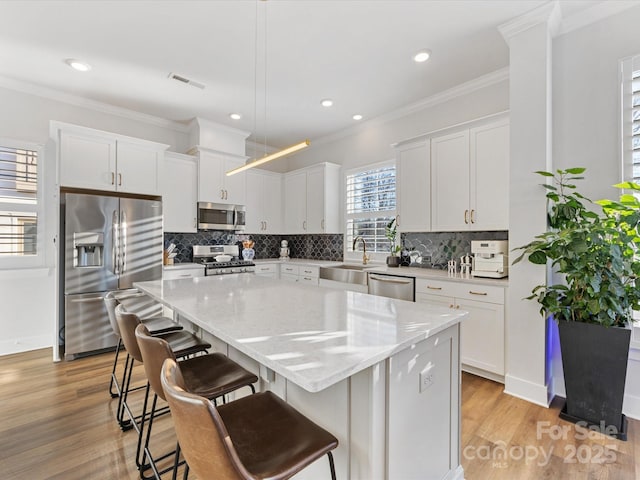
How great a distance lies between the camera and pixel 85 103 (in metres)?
3.87

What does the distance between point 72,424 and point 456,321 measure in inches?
104

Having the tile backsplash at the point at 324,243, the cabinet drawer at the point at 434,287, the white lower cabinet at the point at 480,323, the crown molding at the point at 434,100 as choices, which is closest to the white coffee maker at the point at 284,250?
the tile backsplash at the point at 324,243

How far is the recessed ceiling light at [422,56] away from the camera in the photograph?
290cm

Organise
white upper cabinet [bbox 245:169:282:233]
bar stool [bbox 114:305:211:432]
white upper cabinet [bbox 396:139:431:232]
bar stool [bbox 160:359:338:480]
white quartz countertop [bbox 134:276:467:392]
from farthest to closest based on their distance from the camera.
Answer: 1. white upper cabinet [bbox 245:169:282:233]
2. white upper cabinet [bbox 396:139:431:232]
3. bar stool [bbox 114:305:211:432]
4. white quartz countertop [bbox 134:276:467:392]
5. bar stool [bbox 160:359:338:480]

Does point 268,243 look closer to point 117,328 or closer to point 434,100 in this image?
point 434,100

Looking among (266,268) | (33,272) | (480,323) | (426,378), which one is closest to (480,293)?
(480,323)

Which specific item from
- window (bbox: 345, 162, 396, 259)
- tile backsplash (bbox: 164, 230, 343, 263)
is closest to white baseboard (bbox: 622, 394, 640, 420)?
window (bbox: 345, 162, 396, 259)

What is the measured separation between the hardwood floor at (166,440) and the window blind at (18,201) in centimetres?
165

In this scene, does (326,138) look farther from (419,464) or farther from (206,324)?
(419,464)

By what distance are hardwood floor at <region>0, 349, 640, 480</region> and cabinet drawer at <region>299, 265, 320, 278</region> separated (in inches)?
92.2

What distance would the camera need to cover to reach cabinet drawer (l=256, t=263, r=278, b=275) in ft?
16.1

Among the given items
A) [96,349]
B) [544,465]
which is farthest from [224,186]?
[544,465]

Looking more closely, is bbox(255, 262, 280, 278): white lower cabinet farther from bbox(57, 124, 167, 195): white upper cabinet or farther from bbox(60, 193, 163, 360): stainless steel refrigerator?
bbox(57, 124, 167, 195): white upper cabinet

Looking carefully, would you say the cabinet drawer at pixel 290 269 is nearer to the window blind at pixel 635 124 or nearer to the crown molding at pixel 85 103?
the crown molding at pixel 85 103
